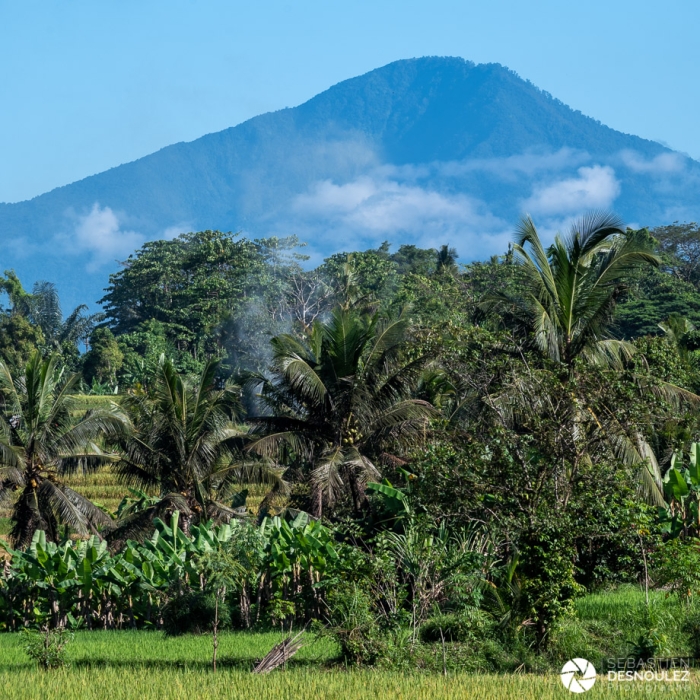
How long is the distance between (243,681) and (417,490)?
3510 millimetres

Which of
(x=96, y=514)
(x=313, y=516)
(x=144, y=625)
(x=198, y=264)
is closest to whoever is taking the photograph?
(x=144, y=625)

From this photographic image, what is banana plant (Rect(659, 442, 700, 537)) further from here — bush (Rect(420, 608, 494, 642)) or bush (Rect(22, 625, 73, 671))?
bush (Rect(22, 625, 73, 671))

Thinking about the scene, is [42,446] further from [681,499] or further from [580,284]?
[681,499]

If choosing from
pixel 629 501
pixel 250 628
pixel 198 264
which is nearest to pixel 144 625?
pixel 250 628

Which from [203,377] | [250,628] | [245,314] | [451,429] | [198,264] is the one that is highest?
[198,264]

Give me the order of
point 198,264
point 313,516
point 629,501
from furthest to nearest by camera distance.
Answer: point 198,264
point 313,516
point 629,501

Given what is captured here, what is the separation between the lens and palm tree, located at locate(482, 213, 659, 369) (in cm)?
1692

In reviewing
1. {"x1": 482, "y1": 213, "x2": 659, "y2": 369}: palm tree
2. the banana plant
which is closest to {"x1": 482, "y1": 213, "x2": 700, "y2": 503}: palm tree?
{"x1": 482, "y1": 213, "x2": 659, "y2": 369}: palm tree

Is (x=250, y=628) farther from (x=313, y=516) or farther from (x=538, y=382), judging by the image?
(x=538, y=382)

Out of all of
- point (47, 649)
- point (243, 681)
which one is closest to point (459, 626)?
point (243, 681)

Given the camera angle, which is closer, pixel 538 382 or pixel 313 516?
pixel 538 382

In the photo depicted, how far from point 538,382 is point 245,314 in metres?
44.2

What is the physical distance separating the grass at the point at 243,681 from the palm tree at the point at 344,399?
20.2ft

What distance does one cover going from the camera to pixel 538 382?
40.4 ft
